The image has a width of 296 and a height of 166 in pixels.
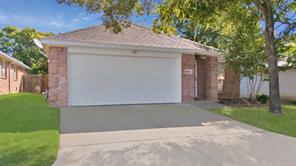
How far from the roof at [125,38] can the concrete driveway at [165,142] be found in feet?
11.6

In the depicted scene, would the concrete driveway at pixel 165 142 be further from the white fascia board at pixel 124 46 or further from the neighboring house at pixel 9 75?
the neighboring house at pixel 9 75

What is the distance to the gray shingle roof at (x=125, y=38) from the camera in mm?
11695

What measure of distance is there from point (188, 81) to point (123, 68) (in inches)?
145

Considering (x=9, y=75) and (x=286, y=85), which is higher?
(x=9, y=75)

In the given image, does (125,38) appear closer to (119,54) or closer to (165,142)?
(119,54)

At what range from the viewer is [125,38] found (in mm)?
12961

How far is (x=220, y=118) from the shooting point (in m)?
9.77

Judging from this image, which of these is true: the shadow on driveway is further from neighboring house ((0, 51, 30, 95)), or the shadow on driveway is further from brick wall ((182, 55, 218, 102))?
neighboring house ((0, 51, 30, 95))

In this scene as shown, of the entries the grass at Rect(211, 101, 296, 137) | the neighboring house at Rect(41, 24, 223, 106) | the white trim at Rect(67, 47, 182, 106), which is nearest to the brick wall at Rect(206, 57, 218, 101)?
the neighboring house at Rect(41, 24, 223, 106)

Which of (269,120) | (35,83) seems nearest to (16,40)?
(35,83)

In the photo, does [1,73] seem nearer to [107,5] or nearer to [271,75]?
[107,5]

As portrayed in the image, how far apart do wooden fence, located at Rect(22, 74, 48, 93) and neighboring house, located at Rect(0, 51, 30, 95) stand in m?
0.64

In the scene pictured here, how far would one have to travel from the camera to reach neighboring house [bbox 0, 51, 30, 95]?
19594mm

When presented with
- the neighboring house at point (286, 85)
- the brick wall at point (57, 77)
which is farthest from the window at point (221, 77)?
the brick wall at point (57, 77)
